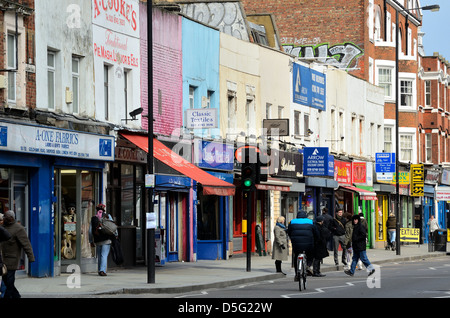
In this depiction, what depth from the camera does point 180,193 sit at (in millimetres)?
36656

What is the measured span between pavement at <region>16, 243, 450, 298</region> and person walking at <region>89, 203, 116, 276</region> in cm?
38

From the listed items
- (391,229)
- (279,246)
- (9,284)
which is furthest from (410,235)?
(9,284)

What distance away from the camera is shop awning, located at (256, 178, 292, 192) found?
1582 inches

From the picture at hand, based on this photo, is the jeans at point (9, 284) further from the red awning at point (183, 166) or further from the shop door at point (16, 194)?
the red awning at point (183, 166)

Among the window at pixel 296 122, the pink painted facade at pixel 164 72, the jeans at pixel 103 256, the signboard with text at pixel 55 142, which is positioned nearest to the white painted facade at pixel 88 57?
the pink painted facade at pixel 164 72

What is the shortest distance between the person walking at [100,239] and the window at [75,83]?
2982mm

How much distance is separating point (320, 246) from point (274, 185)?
13.2m

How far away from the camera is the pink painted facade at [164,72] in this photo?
A: 34.0 meters

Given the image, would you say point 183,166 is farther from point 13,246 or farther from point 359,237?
point 13,246

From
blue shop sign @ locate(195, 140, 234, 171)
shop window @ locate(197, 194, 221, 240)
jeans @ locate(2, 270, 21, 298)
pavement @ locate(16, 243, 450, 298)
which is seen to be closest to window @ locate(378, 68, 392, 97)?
blue shop sign @ locate(195, 140, 234, 171)

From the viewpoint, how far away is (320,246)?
93.8ft

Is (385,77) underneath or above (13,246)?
above

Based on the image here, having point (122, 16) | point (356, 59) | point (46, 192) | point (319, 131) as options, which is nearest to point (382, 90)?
point (356, 59)

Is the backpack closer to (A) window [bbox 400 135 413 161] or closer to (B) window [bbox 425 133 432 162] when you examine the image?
(A) window [bbox 400 135 413 161]
